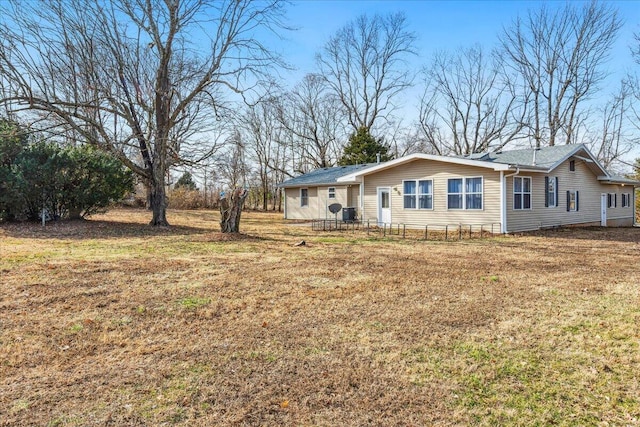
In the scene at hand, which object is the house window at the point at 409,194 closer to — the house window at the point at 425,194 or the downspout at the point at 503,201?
the house window at the point at 425,194

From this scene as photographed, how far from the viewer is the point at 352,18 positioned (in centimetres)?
3278

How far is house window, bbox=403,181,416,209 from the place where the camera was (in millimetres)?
15867

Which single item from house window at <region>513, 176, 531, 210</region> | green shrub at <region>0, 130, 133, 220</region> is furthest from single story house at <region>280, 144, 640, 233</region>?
green shrub at <region>0, 130, 133, 220</region>

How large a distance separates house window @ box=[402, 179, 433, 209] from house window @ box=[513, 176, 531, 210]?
295 cm

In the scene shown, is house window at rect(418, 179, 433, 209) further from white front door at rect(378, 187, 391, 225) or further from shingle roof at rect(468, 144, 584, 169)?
shingle roof at rect(468, 144, 584, 169)

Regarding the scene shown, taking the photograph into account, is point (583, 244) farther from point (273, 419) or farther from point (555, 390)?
point (273, 419)

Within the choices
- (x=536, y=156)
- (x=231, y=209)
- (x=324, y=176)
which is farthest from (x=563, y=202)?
(x=231, y=209)

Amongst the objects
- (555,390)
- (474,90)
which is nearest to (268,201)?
(474,90)

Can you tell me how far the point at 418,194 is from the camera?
1568 centimetres

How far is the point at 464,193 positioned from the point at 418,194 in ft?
6.14

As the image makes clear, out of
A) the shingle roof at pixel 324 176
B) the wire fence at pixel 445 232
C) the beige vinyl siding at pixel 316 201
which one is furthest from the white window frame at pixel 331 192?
the wire fence at pixel 445 232

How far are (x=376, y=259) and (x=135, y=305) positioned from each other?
16.3 ft

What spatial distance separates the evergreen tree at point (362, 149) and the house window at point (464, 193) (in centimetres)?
1595

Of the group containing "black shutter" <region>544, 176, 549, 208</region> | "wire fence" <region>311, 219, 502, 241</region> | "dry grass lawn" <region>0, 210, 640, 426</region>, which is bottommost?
"dry grass lawn" <region>0, 210, 640, 426</region>
